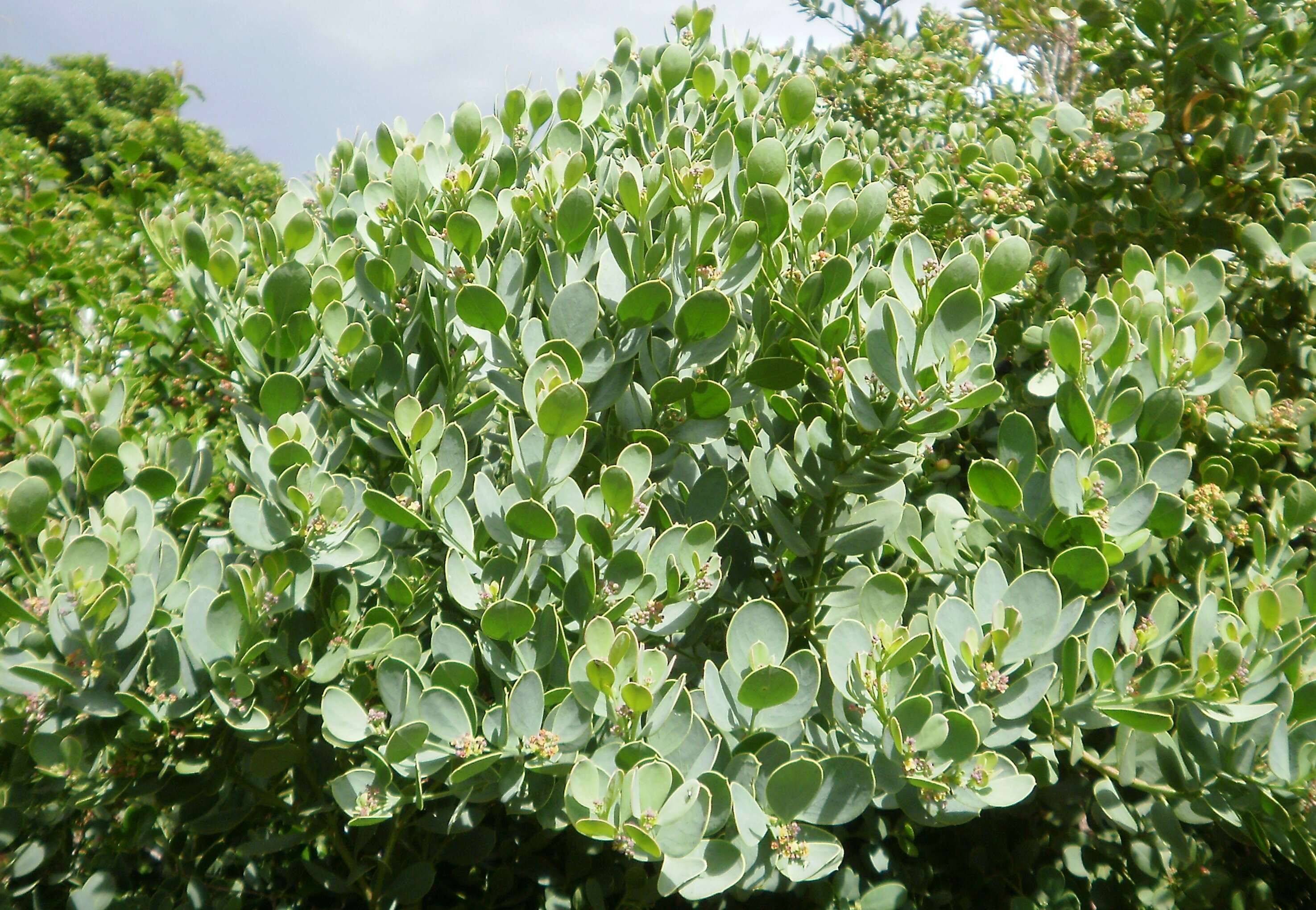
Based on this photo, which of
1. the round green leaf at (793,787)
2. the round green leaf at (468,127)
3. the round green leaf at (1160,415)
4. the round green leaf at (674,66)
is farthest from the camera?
the round green leaf at (674,66)

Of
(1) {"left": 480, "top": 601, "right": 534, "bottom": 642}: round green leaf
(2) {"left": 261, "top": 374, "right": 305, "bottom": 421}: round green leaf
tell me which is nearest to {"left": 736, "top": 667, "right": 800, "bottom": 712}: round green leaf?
(1) {"left": 480, "top": 601, "right": 534, "bottom": 642}: round green leaf

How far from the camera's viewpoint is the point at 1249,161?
277 cm

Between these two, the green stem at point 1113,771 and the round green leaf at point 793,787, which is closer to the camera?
the round green leaf at point 793,787

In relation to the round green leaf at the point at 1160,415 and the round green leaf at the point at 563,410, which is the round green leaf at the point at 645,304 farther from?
the round green leaf at the point at 1160,415

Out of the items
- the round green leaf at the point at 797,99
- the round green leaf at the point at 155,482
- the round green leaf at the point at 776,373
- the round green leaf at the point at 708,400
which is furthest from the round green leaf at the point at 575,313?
the round green leaf at the point at 155,482

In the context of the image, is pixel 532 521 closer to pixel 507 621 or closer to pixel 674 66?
pixel 507 621

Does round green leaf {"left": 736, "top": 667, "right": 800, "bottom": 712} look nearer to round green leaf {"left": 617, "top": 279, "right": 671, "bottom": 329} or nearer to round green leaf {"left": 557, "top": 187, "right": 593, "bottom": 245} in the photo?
round green leaf {"left": 617, "top": 279, "right": 671, "bottom": 329}

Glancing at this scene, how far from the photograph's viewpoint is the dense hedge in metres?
1.50

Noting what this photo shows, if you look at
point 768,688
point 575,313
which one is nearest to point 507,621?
point 768,688

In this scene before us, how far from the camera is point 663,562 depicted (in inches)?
64.9

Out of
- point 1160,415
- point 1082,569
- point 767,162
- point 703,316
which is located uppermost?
point 767,162

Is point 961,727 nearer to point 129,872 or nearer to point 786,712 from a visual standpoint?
point 786,712

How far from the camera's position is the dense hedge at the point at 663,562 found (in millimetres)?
1497

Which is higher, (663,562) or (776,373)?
(776,373)
